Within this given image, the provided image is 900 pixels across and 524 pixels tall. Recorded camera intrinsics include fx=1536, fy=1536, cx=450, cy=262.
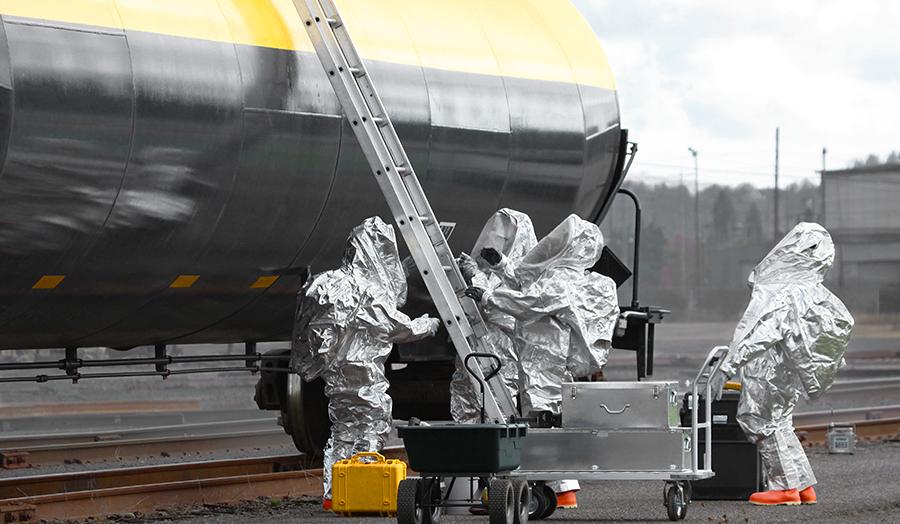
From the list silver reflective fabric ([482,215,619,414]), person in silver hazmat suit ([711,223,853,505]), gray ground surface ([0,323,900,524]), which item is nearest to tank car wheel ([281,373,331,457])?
gray ground surface ([0,323,900,524])

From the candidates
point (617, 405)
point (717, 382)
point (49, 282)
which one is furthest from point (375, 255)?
point (717, 382)

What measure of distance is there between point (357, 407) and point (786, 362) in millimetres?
3079

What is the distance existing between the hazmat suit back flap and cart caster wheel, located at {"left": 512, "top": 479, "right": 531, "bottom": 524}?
2.05 m

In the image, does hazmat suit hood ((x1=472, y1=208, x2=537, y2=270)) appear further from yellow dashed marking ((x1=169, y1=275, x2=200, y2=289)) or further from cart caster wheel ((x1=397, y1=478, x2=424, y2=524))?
cart caster wheel ((x1=397, y1=478, x2=424, y2=524))

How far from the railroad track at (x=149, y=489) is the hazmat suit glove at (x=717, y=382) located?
120 inches

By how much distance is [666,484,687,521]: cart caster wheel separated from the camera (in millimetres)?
9617

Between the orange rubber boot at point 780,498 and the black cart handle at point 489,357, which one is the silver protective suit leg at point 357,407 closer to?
the black cart handle at point 489,357

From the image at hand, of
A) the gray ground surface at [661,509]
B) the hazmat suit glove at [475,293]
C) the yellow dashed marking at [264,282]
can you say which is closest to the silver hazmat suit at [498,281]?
the hazmat suit glove at [475,293]

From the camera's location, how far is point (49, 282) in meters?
8.95

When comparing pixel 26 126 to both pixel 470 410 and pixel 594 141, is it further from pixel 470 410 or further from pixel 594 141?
pixel 594 141

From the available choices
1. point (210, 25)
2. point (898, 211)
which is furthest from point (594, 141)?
point (898, 211)

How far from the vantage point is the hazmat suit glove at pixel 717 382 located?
10234 millimetres

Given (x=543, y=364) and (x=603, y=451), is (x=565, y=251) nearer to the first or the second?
(x=543, y=364)

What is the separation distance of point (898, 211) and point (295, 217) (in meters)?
32.2
